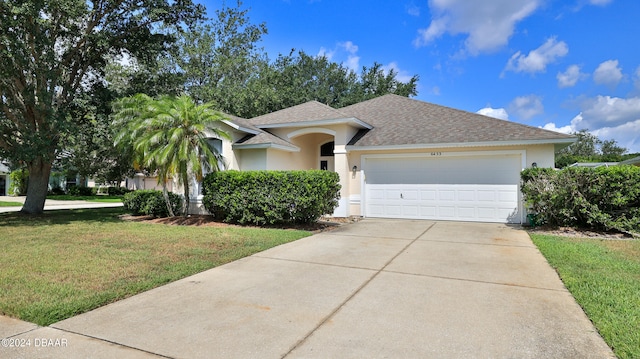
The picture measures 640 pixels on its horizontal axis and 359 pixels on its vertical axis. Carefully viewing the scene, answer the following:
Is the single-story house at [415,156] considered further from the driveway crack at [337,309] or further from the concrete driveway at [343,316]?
the driveway crack at [337,309]

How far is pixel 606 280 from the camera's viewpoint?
16.4ft

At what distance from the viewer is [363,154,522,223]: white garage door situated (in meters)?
12.0

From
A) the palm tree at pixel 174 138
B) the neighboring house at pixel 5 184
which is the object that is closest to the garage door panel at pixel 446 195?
the palm tree at pixel 174 138

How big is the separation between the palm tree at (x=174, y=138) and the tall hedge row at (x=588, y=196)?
34.0 feet

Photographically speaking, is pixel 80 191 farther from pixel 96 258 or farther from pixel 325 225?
pixel 96 258

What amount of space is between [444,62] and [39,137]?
67.3ft

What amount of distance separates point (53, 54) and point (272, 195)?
376 inches

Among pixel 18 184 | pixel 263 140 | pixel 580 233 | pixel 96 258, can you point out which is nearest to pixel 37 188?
pixel 263 140

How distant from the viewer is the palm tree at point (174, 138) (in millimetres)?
11047

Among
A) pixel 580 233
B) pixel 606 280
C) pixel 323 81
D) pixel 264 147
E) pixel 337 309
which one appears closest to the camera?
pixel 337 309

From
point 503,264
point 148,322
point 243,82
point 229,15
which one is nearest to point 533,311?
point 503,264

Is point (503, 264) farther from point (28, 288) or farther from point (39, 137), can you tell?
point (39, 137)

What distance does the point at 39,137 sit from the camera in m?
11.2

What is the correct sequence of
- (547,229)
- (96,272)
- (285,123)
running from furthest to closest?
(285,123), (547,229), (96,272)
